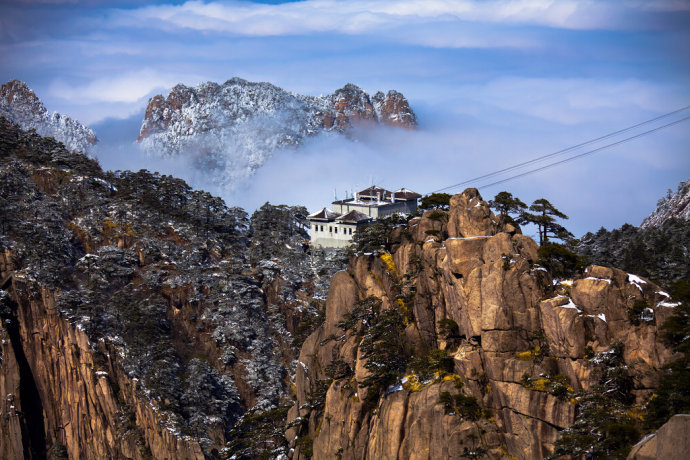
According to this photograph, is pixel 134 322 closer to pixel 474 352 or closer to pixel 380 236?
pixel 380 236

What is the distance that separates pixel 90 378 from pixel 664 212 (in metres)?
110

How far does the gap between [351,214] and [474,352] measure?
7340 centimetres

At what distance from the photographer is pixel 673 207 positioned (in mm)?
135375

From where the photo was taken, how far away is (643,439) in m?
36.8

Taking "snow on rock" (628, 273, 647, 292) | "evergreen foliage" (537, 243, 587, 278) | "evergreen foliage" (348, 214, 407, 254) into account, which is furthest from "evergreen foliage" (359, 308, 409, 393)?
"snow on rock" (628, 273, 647, 292)

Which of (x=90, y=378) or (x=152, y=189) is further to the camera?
(x=152, y=189)

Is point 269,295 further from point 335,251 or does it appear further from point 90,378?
point 90,378

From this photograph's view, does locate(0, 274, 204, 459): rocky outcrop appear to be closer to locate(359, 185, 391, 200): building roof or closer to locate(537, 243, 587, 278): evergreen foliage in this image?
locate(359, 185, 391, 200): building roof

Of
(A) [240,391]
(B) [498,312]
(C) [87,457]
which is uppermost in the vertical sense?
(B) [498,312]

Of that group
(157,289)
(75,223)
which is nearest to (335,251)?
(157,289)

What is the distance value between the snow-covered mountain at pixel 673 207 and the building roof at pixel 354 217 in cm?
5043

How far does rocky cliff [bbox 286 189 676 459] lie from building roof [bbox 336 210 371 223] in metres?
52.2

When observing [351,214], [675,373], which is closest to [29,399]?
[351,214]

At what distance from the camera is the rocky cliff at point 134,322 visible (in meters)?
93.6
